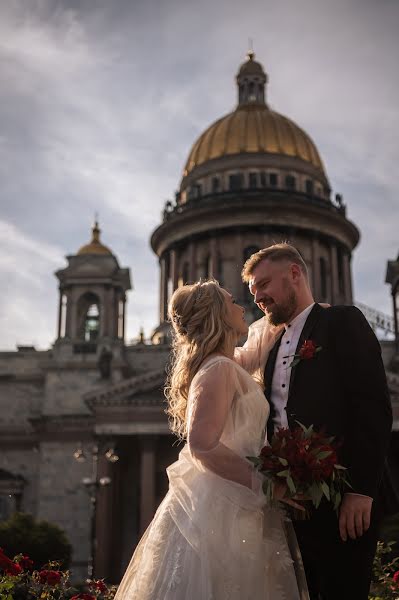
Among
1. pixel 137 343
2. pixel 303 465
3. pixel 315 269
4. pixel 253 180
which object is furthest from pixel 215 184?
pixel 303 465

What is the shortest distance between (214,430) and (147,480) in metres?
32.9

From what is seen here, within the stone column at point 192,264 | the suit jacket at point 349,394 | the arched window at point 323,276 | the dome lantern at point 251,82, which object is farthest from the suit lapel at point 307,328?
the dome lantern at point 251,82

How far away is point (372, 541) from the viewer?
216 inches

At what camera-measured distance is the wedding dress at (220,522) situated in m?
5.23

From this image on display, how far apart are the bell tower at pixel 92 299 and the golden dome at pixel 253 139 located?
12360 mm

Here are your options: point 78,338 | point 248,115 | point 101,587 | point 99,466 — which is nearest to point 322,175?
point 248,115

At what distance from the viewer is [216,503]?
5.43 meters

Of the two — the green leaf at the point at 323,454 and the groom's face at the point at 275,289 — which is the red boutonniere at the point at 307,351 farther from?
the green leaf at the point at 323,454

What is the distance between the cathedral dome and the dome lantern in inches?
93.4

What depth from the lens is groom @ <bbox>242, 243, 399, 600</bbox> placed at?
541cm

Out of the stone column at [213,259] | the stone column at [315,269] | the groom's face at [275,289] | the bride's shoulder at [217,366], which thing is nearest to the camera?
the bride's shoulder at [217,366]

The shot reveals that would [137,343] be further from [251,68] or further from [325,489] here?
[325,489]

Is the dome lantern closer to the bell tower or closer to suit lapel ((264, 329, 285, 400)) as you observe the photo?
the bell tower

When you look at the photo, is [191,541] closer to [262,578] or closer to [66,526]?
[262,578]
